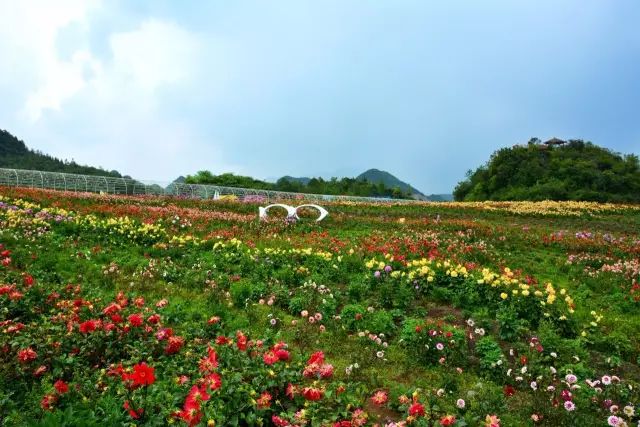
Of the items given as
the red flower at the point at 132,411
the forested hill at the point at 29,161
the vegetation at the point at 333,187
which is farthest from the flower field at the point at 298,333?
the forested hill at the point at 29,161

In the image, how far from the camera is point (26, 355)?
4461 millimetres

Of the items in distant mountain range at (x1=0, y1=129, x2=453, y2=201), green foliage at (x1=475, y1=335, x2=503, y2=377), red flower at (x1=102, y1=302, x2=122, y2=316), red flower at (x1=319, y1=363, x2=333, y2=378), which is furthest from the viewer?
distant mountain range at (x1=0, y1=129, x2=453, y2=201)

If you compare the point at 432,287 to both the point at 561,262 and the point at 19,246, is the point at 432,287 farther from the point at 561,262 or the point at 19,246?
the point at 19,246

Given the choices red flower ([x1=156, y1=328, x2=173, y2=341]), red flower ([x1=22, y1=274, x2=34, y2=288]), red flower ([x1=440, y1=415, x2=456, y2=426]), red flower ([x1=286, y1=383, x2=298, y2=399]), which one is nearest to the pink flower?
red flower ([x1=440, y1=415, x2=456, y2=426])

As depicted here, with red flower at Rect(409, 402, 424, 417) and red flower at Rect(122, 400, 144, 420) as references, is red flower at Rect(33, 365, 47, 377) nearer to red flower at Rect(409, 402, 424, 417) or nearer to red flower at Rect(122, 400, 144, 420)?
red flower at Rect(122, 400, 144, 420)

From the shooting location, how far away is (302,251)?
10500mm

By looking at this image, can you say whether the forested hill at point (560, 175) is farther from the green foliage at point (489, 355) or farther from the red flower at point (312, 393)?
the red flower at point (312, 393)

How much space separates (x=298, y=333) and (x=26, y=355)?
3219 millimetres

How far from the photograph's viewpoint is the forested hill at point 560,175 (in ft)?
153

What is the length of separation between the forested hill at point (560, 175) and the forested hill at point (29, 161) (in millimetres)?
52660

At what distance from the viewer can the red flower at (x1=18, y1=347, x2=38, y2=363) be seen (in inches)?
175

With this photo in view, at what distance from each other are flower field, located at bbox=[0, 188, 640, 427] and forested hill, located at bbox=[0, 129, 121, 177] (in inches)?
2318

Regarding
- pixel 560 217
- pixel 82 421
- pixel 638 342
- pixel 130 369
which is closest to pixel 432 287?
pixel 638 342

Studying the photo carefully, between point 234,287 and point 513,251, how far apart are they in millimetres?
9141
